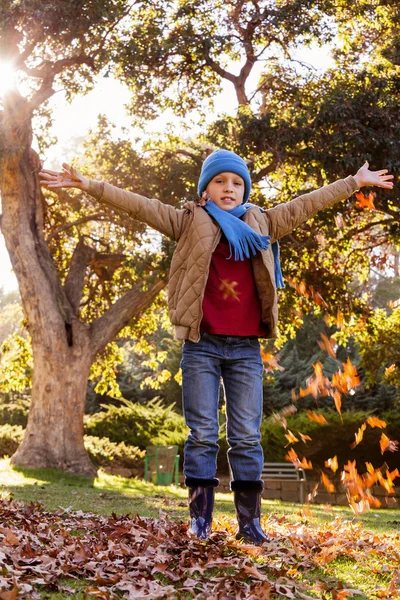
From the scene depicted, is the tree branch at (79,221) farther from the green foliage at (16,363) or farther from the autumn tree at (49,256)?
the green foliage at (16,363)

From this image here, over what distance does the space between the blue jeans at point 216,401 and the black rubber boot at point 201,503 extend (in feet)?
0.12

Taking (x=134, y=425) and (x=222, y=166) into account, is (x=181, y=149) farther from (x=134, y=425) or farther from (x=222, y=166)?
(x=222, y=166)

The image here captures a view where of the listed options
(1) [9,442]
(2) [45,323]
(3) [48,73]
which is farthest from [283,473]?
(3) [48,73]

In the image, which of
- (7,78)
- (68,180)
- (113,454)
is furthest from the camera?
(113,454)

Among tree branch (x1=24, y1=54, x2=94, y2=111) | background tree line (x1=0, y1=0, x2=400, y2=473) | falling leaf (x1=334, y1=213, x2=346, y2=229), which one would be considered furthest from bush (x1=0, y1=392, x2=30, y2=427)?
falling leaf (x1=334, y1=213, x2=346, y2=229)

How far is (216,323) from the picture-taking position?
3996 millimetres

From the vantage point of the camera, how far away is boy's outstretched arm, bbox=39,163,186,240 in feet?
13.3

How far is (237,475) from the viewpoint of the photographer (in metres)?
4.05

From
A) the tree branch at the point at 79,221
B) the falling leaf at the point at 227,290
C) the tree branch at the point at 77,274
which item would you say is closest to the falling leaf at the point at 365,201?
the falling leaf at the point at 227,290

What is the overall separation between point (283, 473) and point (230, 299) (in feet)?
50.8

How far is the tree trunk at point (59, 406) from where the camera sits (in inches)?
554

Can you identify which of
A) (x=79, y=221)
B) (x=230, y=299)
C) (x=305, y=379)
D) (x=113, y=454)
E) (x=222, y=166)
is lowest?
(x=113, y=454)

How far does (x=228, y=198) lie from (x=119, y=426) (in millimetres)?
17477

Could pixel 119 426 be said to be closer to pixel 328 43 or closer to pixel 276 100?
pixel 276 100
